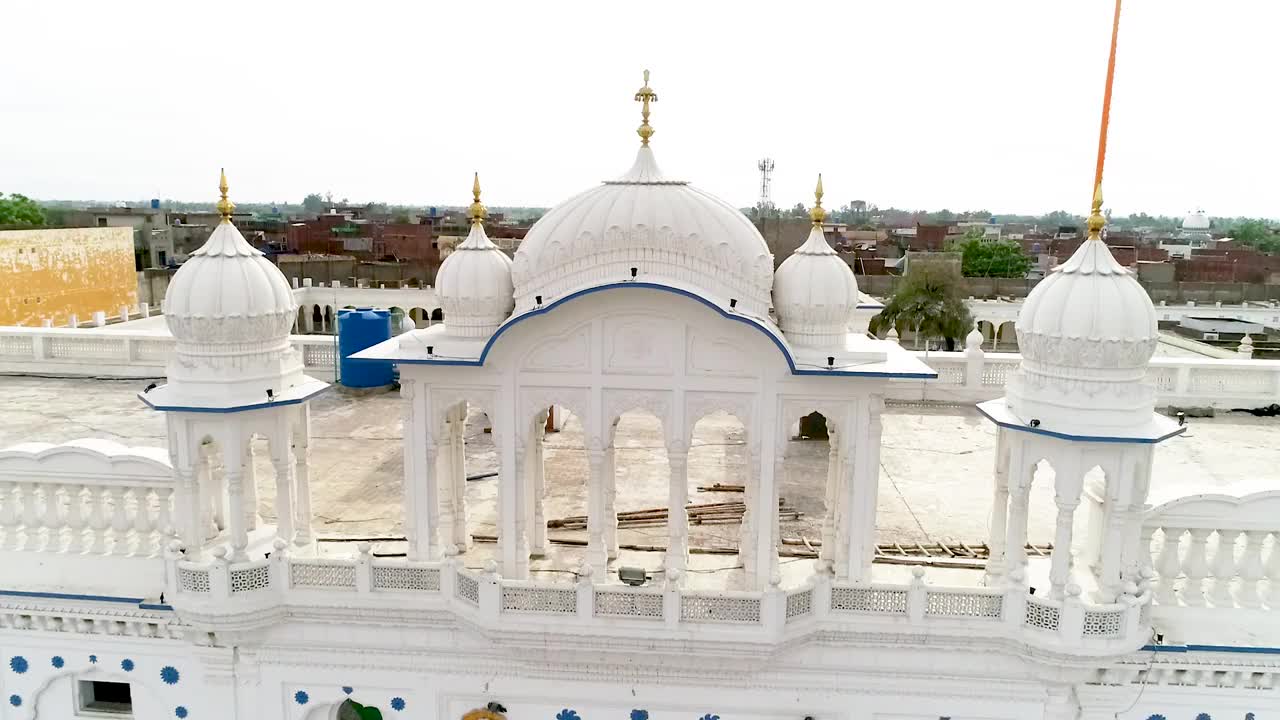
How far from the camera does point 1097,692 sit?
855 cm

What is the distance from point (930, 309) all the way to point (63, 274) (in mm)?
34980

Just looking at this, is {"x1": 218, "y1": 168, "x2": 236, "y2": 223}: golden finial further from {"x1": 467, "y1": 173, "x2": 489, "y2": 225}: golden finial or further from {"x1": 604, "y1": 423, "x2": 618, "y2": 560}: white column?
{"x1": 604, "y1": 423, "x2": 618, "y2": 560}: white column

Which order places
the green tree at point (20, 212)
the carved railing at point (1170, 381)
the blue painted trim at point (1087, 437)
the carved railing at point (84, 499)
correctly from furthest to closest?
the green tree at point (20, 212)
the carved railing at point (1170, 381)
the carved railing at point (84, 499)
the blue painted trim at point (1087, 437)

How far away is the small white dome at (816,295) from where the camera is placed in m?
8.68

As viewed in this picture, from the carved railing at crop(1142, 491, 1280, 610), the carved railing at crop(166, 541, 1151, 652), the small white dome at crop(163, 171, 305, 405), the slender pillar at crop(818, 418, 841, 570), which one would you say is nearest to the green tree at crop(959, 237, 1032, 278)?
the carved railing at crop(1142, 491, 1280, 610)

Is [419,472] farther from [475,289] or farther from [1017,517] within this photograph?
[1017,517]

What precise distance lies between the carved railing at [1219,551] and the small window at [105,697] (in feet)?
36.2

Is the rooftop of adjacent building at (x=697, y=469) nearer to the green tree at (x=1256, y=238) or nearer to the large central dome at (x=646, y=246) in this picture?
the large central dome at (x=646, y=246)

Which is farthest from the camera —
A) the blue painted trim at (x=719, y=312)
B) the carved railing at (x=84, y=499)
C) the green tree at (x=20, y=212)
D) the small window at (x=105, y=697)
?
the green tree at (x=20, y=212)

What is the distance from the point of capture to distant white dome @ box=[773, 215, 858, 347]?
28.5 ft

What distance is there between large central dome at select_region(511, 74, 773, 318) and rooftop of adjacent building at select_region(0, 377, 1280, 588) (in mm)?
3266

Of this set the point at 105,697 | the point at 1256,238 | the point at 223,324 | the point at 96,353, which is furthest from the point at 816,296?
the point at 1256,238

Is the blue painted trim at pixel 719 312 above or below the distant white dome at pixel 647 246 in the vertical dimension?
below

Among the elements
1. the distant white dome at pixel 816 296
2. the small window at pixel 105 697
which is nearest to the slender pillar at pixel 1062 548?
the distant white dome at pixel 816 296
